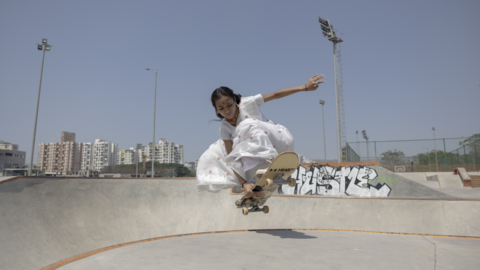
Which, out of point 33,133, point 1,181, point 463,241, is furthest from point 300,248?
point 33,133

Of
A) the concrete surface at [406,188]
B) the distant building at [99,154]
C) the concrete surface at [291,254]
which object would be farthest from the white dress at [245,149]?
the distant building at [99,154]

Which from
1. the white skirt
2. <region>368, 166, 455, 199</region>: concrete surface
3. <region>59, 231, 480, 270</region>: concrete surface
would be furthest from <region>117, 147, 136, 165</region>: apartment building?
the white skirt

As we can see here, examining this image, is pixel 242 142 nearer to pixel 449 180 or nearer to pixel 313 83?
pixel 313 83

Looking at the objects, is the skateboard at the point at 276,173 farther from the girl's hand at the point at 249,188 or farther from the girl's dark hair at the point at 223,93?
the girl's dark hair at the point at 223,93

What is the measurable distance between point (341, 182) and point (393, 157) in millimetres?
8092

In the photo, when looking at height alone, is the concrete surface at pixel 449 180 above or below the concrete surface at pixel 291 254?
above

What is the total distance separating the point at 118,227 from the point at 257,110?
7.69 m

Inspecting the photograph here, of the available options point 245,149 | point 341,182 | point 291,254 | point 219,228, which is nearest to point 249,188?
point 245,149

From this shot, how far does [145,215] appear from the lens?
33.0 feet

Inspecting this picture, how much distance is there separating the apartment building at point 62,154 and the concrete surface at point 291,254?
143631 millimetres

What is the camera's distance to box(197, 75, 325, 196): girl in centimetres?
346

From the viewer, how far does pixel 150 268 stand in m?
3.55

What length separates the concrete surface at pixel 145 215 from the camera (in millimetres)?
7230

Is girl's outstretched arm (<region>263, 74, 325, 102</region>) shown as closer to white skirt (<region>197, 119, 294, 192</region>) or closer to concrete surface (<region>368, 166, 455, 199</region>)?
white skirt (<region>197, 119, 294, 192</region>)
